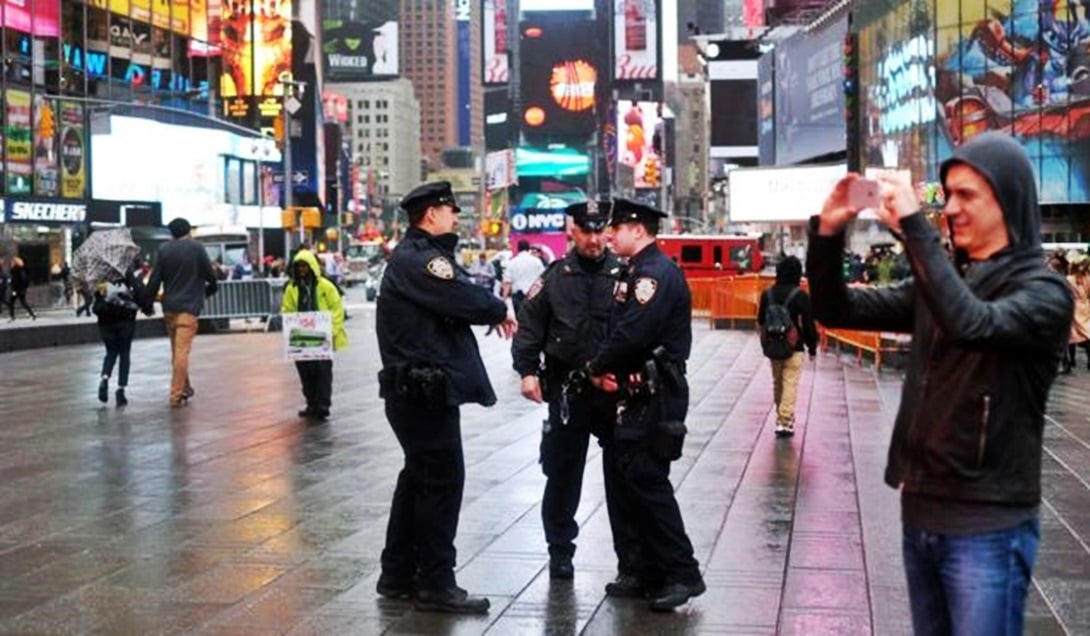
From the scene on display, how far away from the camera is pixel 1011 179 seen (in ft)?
11.1

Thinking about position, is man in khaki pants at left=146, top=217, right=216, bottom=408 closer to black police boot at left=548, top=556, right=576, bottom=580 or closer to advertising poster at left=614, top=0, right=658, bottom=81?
black police boot at left=548, top=556, right=576, bottom=580

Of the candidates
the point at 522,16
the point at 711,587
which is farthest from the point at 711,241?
the point at 522,16

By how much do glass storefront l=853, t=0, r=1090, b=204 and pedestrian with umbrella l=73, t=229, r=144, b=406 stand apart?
42.9 metres

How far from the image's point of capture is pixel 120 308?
14.8m

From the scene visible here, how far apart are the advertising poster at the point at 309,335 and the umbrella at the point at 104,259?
7.21 feet

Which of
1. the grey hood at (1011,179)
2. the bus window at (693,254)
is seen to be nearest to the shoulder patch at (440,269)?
the grey hood at (1011,179)

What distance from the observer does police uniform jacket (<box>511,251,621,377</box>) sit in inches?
273

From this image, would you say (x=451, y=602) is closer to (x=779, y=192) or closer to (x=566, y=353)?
(x=566, y=353)

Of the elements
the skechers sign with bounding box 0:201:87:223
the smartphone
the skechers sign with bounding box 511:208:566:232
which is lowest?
the smartphone

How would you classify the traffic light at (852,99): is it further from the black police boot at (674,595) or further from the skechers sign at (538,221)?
the black police boot at (674,595)

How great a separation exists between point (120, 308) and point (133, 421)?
158 cm

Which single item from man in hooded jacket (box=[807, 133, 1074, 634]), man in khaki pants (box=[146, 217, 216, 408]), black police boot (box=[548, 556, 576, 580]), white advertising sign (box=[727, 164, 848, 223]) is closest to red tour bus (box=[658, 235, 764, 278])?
white advertising sign (box=[727, 164, 848, 223])

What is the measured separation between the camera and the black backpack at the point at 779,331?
1253 cm

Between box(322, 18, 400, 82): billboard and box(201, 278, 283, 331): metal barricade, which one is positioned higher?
box(322, 18, 400, 82): billboard
